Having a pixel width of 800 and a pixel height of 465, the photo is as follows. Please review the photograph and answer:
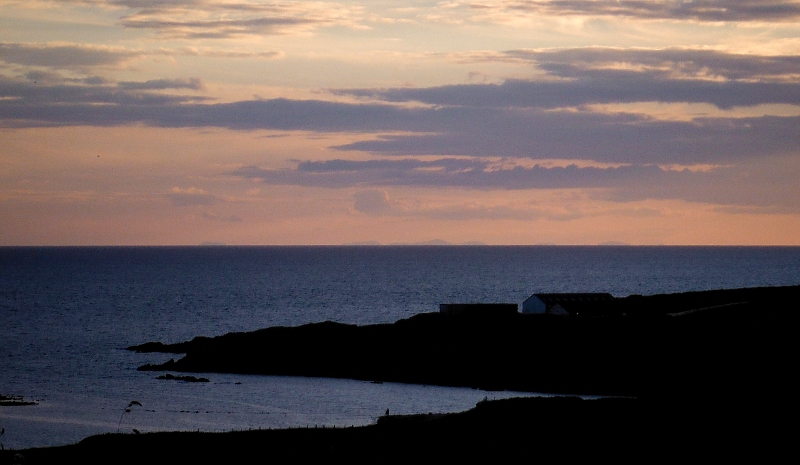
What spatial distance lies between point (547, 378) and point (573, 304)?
617 inches

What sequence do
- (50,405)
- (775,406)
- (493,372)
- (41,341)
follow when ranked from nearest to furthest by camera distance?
(775,406), (50,405), (493,372), (41,341)

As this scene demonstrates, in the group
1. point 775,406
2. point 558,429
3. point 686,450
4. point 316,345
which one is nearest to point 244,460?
point 558,429

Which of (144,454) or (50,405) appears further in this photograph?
(50,405)

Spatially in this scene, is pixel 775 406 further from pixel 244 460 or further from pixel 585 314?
pixel 585 314

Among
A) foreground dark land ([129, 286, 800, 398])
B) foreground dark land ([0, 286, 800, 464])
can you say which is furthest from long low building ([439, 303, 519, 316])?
foreground dark land ([0, 286, 800, 464])

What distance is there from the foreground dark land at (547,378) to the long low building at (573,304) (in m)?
1.90

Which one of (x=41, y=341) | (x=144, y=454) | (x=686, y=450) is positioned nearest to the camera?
(x=686, y=450)

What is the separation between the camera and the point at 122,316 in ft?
469

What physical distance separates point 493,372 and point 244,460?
130 feet

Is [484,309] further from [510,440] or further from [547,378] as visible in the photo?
[510,440]

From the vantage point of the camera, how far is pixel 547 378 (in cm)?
7419

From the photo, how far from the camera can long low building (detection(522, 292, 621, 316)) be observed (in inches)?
3447

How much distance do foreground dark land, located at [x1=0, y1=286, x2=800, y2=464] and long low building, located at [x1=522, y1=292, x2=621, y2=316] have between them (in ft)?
6.23

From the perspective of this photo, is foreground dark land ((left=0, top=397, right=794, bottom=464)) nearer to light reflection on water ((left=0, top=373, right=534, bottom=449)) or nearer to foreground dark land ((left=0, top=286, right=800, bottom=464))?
foreground dark land ((left=0, top=286, right=800, bottom=464))
